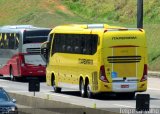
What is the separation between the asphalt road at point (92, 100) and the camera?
98.6ft

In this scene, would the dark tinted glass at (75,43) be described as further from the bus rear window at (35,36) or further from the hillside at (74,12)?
the hillside at (74,12)

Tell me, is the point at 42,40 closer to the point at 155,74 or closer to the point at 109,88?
the point at 155,74

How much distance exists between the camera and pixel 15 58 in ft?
164

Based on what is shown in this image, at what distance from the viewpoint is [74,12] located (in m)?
84.1

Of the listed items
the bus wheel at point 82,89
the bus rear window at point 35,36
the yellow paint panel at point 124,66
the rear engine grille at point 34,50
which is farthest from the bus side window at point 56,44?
the rear engine grille at point 34,50

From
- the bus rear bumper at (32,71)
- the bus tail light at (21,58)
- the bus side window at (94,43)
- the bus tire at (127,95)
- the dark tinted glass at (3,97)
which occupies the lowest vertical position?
the bus rear bumper at (32,71)

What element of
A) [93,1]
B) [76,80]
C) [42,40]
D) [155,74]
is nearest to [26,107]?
[76,80]

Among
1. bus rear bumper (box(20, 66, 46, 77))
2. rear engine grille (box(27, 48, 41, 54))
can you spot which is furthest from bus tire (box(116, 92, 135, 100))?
bus rear bumper (box(20, 66, 46, 77))

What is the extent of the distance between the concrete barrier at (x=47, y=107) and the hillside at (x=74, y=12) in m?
36.2

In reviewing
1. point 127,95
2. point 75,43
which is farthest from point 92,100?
point 75,43

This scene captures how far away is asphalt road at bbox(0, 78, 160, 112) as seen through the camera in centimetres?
3005

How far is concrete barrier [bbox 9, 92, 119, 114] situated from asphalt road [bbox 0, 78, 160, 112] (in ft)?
2.82

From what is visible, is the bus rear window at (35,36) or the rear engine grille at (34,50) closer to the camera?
the bus rear window at (35,36)

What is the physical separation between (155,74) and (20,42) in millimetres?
9694
